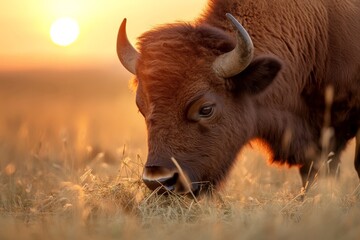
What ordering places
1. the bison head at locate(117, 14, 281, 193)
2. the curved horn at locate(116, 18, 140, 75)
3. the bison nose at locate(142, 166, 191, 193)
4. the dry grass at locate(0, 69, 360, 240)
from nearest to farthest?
the dry grass at locate(0, 69, 360, 240), the bison nose at locate(142, 166, 191, 193), the bison head at locate(117, 14, 281, 193), the curved horn at locate(116, 18, 140, 75)

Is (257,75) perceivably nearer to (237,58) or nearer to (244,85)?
(244,85)

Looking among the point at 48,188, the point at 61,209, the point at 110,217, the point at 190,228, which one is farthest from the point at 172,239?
the point at 48,188

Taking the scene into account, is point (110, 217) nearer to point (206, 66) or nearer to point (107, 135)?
point (206, 66)

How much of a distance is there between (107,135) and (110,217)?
9.56 metres

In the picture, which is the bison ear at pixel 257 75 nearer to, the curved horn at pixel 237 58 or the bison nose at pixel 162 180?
the curved horn at pixel 237 58

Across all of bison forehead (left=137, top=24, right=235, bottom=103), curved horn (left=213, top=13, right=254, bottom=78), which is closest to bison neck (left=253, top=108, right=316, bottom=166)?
curved horn (left=213, top=13, right=254, bottom=78)

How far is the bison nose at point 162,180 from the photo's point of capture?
5688mm

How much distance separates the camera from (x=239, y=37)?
19.7ft

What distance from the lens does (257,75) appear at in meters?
6.33

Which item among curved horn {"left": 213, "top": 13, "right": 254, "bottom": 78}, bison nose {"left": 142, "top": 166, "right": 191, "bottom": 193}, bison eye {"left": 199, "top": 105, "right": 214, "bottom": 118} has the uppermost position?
curved horn {"left": 213, "top": 13, "right": 254, "bottom": 78}

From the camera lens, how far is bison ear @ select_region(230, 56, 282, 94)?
20.5ft

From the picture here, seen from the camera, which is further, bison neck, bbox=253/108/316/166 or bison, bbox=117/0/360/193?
bison neck, bbox=253/108/316/166

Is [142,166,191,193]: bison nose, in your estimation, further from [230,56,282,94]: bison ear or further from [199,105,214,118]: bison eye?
[230,56,282,94]: bison ear

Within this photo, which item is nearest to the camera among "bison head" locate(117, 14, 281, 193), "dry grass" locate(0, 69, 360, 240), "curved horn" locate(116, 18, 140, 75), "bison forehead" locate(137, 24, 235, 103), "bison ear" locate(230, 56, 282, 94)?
"dry grass" locate(0, 69, 360, 240)
